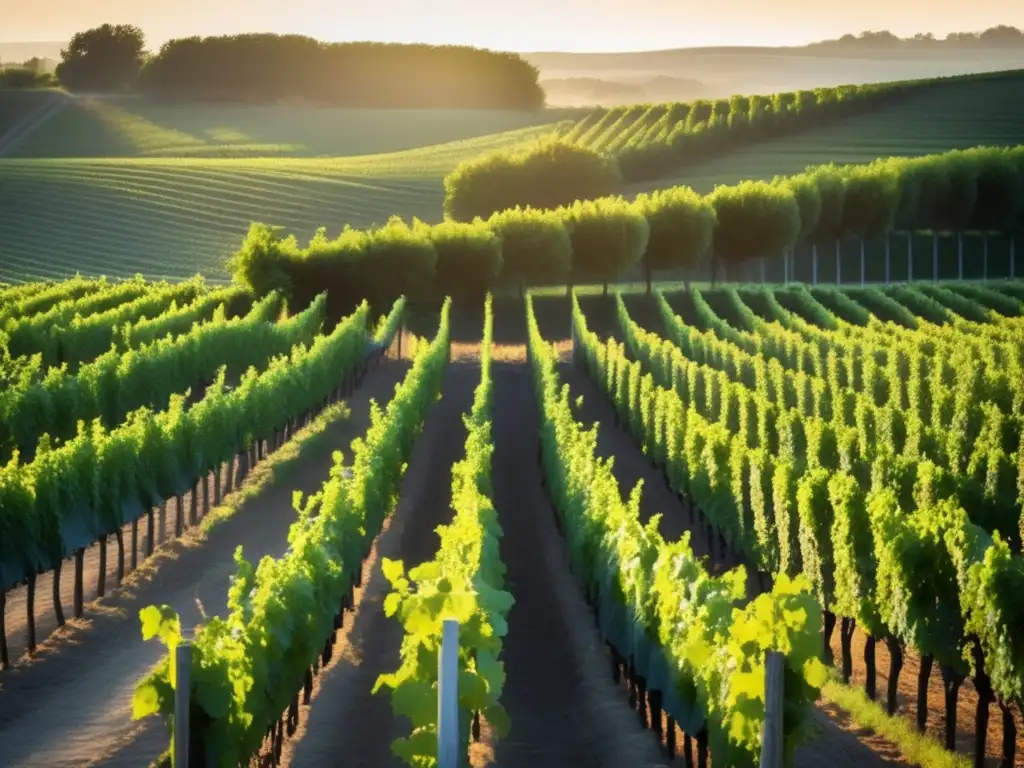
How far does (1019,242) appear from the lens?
364 feet

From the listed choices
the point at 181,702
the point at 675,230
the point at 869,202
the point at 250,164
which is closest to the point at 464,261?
the point at 675,230

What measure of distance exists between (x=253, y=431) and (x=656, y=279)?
65453 mm

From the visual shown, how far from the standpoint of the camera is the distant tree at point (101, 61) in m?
180

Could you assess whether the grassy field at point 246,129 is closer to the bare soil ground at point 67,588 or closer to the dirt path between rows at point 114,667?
the bare soil ground at point 67,588

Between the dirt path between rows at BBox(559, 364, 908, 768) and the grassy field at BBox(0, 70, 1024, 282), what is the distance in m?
52.3

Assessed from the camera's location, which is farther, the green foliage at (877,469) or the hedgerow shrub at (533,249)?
the hedgerow shrub at (533,249)

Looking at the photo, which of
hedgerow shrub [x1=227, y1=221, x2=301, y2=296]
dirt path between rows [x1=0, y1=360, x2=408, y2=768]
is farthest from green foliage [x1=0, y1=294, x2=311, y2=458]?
hedgerow shrub [x1=227, y1=221, x2=301, y2=296]

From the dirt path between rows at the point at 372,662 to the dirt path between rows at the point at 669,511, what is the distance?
4658 millimetres

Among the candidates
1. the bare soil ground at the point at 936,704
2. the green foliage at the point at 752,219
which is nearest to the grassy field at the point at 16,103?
the green foliage at the point at 752,219

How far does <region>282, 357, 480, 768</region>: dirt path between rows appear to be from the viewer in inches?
805

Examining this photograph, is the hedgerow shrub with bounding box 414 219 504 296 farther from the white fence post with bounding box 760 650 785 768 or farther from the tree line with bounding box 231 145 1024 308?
the white fence post with bounding box 760 650 785 768

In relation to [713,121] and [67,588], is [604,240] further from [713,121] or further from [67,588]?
[67,588]

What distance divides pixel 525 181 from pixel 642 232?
27.9 m

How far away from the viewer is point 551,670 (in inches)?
973
